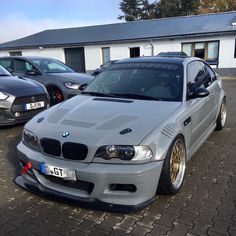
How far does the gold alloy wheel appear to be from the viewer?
11.3 ft

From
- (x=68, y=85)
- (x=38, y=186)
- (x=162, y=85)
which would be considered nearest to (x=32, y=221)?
(x=38, y=186)

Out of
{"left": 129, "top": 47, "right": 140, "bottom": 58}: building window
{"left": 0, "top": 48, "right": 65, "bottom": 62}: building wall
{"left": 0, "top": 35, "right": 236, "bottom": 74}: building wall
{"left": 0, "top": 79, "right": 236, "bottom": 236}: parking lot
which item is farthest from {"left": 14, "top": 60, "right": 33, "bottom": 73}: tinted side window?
{"left": 0, "top": 48, "right": 65, "bottom": 62}: building wall

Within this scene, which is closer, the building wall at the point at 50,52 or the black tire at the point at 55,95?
the black tire at the point at 55,95

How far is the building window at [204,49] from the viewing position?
22.4 m

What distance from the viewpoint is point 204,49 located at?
22.7 metres

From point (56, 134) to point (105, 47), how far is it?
24.8 m

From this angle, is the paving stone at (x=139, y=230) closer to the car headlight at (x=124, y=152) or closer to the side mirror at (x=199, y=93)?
the car headlight at (x=124, y=152)

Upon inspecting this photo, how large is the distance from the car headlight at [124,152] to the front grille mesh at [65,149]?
A: 0.56ft

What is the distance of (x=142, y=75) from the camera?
4.39 metres

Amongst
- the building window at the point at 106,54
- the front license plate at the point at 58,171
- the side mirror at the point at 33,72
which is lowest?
the building window at the point at 106,54

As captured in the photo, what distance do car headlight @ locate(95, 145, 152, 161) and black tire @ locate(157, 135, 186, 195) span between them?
32 centimetres

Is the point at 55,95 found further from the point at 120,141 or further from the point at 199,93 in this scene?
the point at 120,141

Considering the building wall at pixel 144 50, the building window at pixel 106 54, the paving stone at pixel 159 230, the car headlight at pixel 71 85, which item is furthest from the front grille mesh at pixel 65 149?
the building window at pixel 106 54

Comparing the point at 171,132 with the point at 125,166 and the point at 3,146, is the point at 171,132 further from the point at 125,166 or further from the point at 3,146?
the point at 3,146
